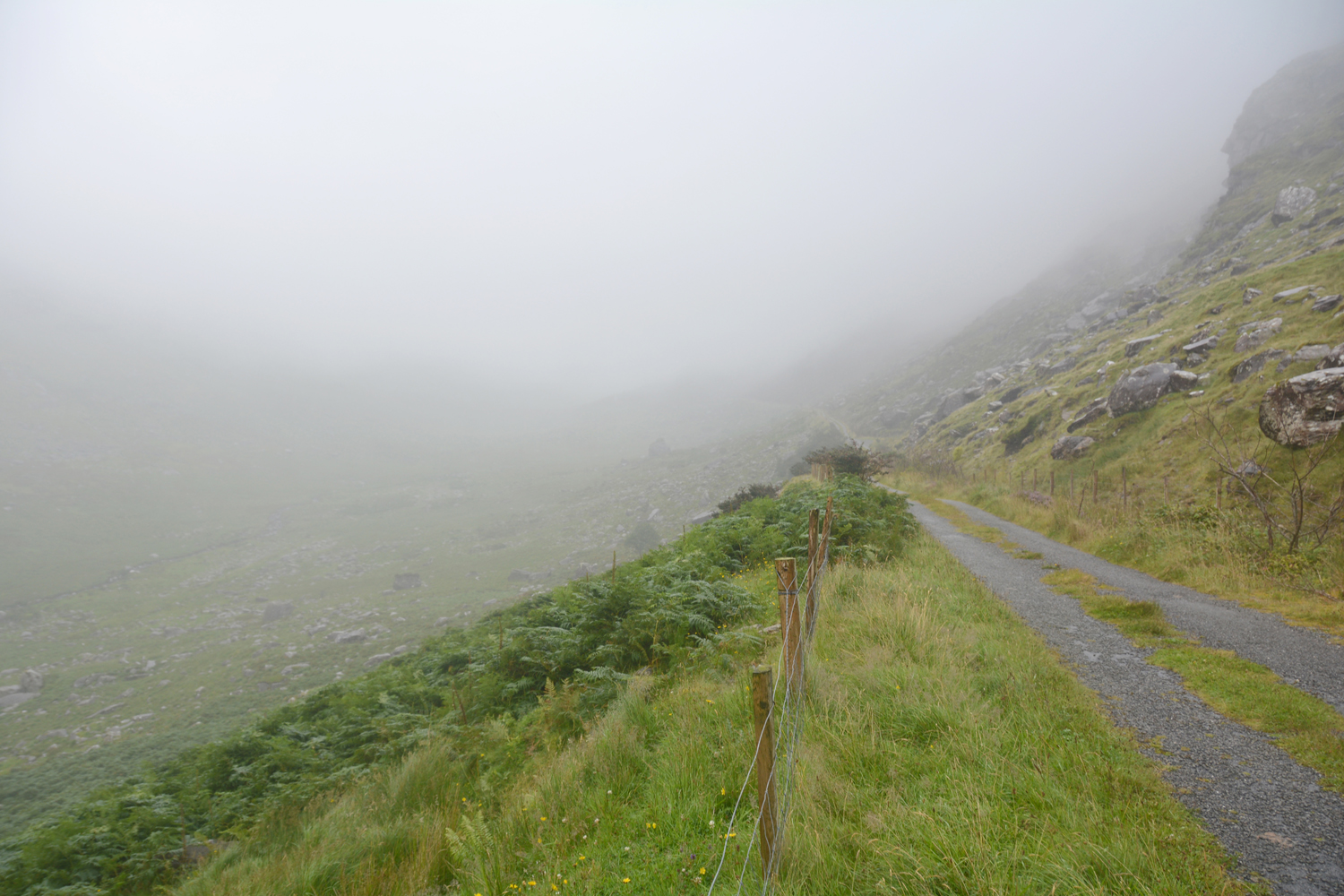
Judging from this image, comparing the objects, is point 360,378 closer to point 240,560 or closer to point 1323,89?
point 240,560

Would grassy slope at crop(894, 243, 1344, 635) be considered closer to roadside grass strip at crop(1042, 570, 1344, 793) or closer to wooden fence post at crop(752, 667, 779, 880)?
roadside grass strip at crop(1042, 570, 1344, 793)

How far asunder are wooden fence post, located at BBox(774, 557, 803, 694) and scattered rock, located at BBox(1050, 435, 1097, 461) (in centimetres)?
2605

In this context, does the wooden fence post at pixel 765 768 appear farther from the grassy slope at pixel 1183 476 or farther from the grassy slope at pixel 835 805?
the grassy slope at pixel 1183 476

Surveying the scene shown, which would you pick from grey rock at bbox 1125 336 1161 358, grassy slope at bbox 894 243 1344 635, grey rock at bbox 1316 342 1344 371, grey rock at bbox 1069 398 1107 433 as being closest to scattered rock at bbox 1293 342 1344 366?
grassy slope at bbox 894 243 1344 635

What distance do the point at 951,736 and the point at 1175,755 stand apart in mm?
1928

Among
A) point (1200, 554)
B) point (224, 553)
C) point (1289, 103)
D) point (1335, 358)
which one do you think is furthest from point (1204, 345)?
point (1289, 103)

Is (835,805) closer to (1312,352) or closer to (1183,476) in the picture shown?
(1183,476)

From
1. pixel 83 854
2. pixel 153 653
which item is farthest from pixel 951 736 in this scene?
pixel 153 653

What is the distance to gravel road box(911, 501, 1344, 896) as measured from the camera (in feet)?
9.68

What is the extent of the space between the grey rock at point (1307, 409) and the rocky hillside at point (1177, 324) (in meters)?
4.26

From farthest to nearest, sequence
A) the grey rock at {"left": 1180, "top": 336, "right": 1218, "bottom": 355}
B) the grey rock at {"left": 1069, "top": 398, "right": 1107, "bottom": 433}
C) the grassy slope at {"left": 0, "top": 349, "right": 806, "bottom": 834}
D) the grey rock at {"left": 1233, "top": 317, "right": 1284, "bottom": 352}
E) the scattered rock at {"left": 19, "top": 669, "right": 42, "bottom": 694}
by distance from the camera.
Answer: the grey rock at {"left": 1069, "top": 398, "right": 1107, "bottom": 433}, the grey rock at {"left": 1180, "top": 336, "right": 1218, "bottom": 355}, the grey rock at {"left": 1233, "top": 317, "right": 1284, "bottom": 352}, the scattered rock at {"left": 19, "top": 669, "right": 42, "bottom": 694}, the grassy slope at {"left": 0, "top": 349, "right": 806, "bottom": 834}

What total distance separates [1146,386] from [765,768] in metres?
29.2

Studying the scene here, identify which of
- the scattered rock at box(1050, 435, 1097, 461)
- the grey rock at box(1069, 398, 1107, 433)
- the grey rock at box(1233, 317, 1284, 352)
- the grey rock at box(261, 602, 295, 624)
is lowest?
the scattered rock at box(1050, 435, 1097, 461)

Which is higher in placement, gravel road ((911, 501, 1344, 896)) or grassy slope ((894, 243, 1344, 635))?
gravel road ((911, 501, 1344, 896))
